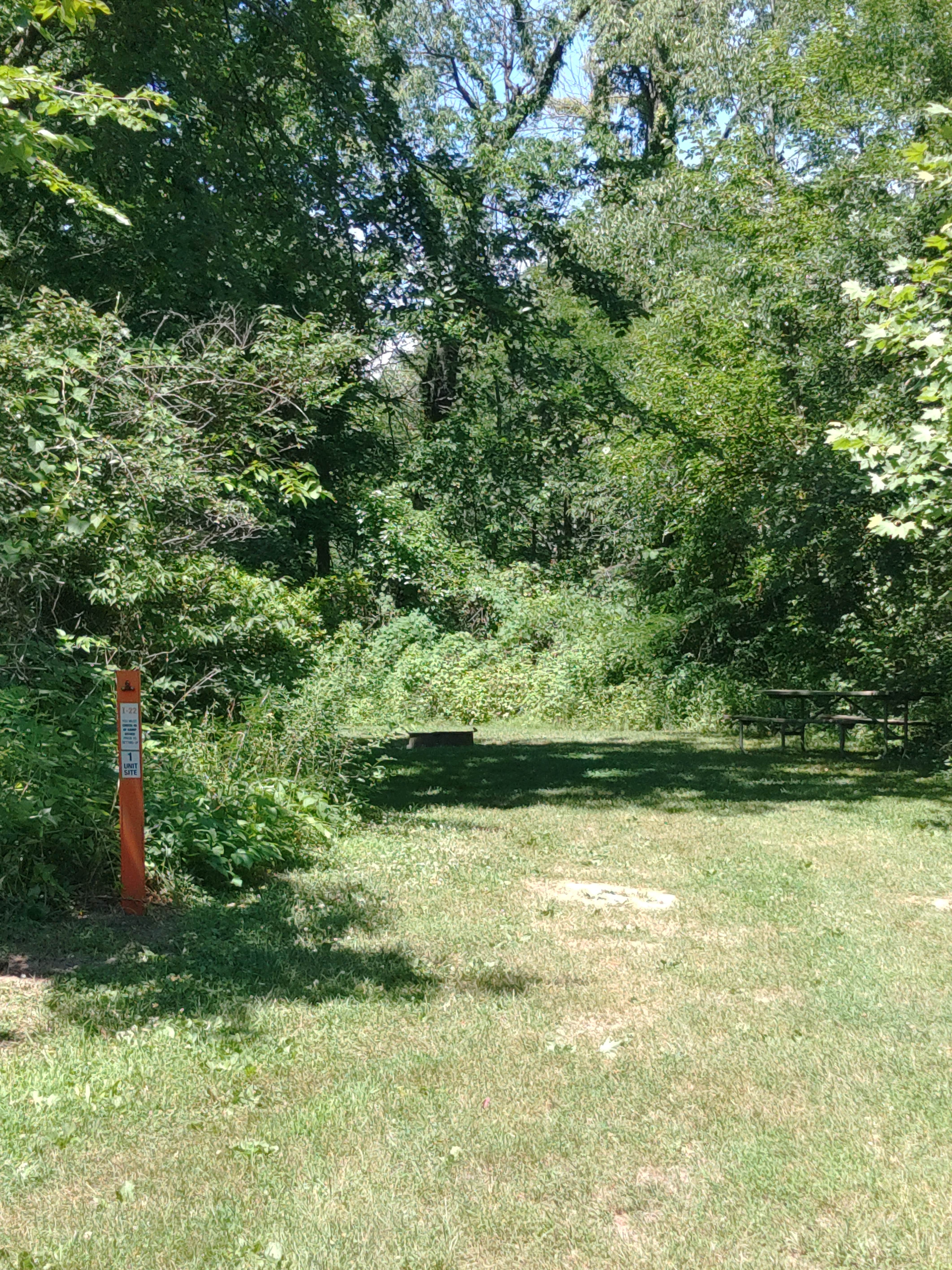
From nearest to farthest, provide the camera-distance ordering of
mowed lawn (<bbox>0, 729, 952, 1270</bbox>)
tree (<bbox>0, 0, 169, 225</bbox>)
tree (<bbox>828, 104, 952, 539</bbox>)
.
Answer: mowed lawn (<bbox>0, 729, 952, 1270</bbox>) < tree (<bbox>0, 0, 169, 225</bbox>) < tree (<bbox>828, 104, 952, 539</bbox>)

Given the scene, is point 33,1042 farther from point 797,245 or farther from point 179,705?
point 797,245

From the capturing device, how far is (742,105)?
2367 cm

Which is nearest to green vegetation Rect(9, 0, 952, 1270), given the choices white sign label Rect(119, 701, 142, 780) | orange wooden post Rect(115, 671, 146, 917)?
orange wooden post Rect(115, 671, 146, 917)

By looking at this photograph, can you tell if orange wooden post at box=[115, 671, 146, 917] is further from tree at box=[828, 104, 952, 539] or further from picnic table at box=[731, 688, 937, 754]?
picnic table at box=[731, 688, 937, 754]

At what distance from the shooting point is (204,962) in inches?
238

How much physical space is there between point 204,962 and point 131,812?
42.5 inches

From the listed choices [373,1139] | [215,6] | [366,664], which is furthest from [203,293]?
[366,664]

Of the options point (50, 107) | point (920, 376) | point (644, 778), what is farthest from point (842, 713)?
point (50, 107)

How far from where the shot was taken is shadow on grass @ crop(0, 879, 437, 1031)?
5441mm

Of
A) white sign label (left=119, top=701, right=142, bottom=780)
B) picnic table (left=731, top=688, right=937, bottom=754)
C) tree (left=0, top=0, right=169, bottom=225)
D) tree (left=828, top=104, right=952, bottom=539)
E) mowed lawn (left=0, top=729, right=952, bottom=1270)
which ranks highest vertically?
tree (left=0, top=0, right=169, bottom=225)

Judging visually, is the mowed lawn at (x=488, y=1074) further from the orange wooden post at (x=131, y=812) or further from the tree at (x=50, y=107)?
the tree at (x=50, y=107)

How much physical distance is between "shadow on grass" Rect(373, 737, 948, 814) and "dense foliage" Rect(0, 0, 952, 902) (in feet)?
3.89

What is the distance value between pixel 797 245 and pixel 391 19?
12091 millimetres

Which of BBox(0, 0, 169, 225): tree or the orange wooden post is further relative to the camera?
the orange wooden post
